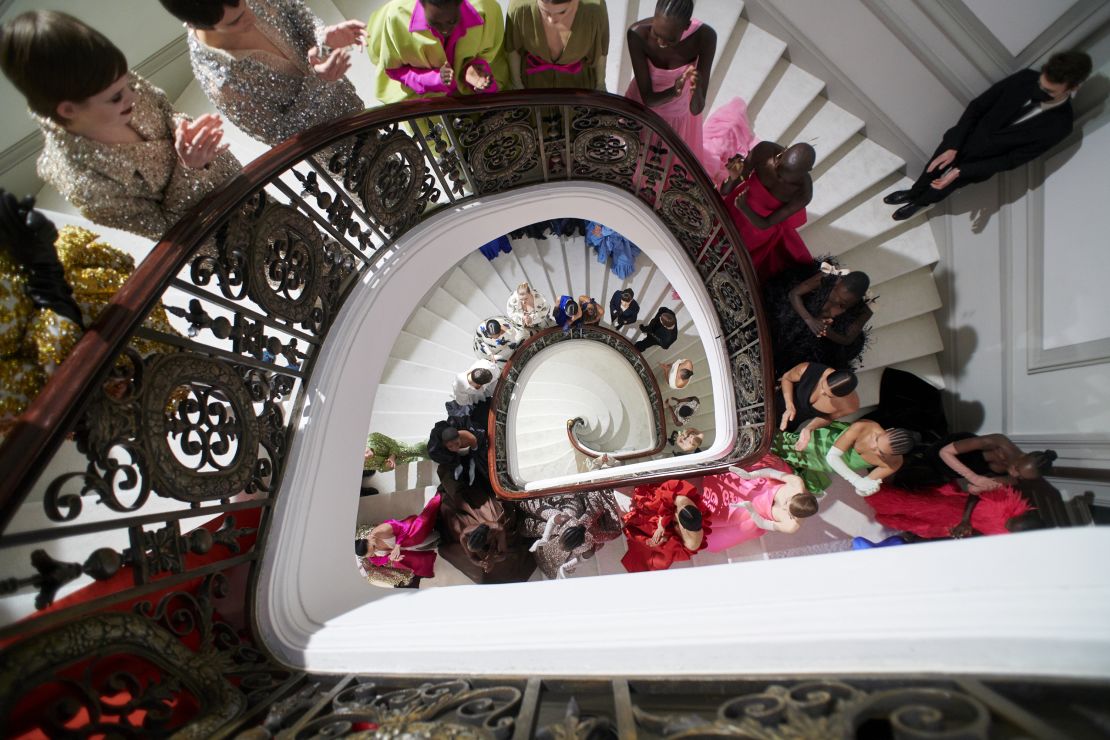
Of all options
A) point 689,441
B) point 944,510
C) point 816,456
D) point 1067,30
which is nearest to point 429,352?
point 689,441

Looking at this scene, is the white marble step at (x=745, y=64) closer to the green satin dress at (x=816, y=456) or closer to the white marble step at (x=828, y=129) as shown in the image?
the white marble step at (x=828, y=129)

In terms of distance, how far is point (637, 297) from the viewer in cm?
613

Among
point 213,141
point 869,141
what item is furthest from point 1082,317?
point 213,141

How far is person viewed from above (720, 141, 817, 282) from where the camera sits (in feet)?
9.62

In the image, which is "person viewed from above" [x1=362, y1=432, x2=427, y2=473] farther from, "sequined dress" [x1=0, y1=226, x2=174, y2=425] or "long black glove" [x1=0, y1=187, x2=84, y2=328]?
"long black glove" [x1=0, y1=187, x2=84, y2=328]

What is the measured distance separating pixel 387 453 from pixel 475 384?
1.24 metres

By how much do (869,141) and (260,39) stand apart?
15.4 ft

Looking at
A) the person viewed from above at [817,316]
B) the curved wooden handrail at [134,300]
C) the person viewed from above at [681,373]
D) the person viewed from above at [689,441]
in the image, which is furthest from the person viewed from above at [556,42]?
the person viewed from above at [689,441]

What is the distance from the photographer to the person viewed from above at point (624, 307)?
5.82 meters

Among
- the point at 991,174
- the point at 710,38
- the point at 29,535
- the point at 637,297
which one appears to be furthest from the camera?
the point at 637,297

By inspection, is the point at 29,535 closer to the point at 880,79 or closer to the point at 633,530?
the point at 633,530

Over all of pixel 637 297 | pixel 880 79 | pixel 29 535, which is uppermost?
pixel 880 79

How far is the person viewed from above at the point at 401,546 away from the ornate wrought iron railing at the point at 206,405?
144cm

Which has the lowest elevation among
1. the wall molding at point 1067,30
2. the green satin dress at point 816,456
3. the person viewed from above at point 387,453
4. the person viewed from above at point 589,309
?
the person viewed from above at point 387,453
